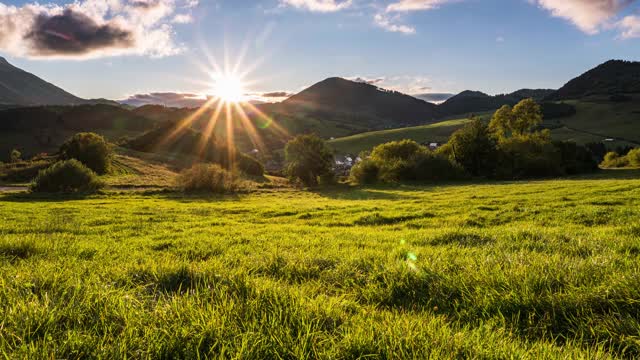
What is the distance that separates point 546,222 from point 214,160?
108 metres

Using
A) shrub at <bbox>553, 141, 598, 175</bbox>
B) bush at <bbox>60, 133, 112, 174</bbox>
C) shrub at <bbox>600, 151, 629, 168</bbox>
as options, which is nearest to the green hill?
bush at <bbox>60, 133, 112, 174</bbox>

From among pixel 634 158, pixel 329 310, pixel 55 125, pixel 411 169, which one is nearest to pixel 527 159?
pixel 411 169

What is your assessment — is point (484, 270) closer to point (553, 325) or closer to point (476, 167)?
point (553, 325)

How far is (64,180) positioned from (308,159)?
36777mm

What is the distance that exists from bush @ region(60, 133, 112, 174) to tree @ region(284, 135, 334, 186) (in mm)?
37848

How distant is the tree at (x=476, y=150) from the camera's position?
70.2 metres

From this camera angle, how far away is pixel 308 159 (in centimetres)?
6600

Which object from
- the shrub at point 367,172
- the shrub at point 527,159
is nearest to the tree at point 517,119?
the shrub at point 527,159

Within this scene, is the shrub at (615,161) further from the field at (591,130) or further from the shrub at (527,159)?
the field at (591,130)

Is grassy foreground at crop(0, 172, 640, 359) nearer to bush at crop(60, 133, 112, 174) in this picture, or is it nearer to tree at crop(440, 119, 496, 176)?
tree at crop(440, 119, 496, 176)

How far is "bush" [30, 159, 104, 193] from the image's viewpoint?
4441 centimetres

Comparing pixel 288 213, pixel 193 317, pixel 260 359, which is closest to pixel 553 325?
pixel 260 359

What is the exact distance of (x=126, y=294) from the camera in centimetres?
393

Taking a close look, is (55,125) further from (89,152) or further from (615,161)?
(615,161)
